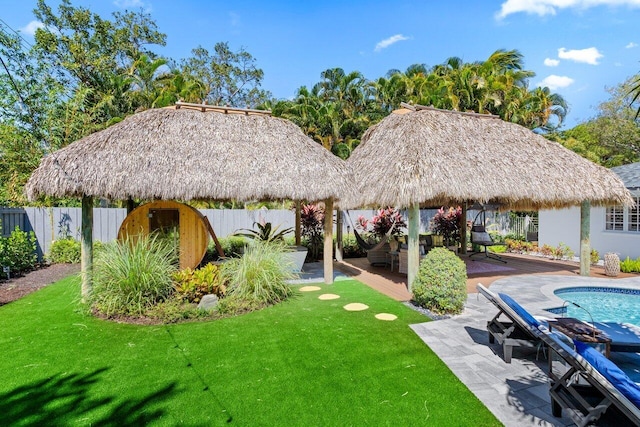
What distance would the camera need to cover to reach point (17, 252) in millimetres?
9500

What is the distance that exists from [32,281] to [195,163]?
5513 mm

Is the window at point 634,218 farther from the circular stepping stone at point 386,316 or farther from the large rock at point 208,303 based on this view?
the large rock at point 208,303

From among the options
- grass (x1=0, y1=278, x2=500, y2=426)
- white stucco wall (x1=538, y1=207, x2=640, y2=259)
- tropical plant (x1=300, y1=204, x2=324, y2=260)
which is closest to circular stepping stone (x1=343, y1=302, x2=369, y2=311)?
grass (x1=0, y1=278, x2=500, y2=426)

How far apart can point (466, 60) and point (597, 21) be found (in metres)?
→ 13.9

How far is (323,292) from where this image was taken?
7.85m

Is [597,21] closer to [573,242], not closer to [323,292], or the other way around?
[573,242]

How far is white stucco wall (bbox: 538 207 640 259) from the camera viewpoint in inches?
447

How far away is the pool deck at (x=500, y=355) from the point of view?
3295 millimetres

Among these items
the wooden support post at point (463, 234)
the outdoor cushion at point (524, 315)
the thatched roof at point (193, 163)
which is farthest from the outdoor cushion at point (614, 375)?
the wooden support post at point (463, 234)

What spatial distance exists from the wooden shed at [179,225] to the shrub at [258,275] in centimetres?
171

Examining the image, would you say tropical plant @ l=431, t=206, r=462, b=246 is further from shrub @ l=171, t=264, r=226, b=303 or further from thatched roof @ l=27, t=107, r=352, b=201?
shrub @ l=171, t=264, r=226, b=303

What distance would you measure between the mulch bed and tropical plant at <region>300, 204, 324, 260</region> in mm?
7356

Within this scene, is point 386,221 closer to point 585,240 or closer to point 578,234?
point 585,240

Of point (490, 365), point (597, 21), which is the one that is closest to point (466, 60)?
point (597, 21)
